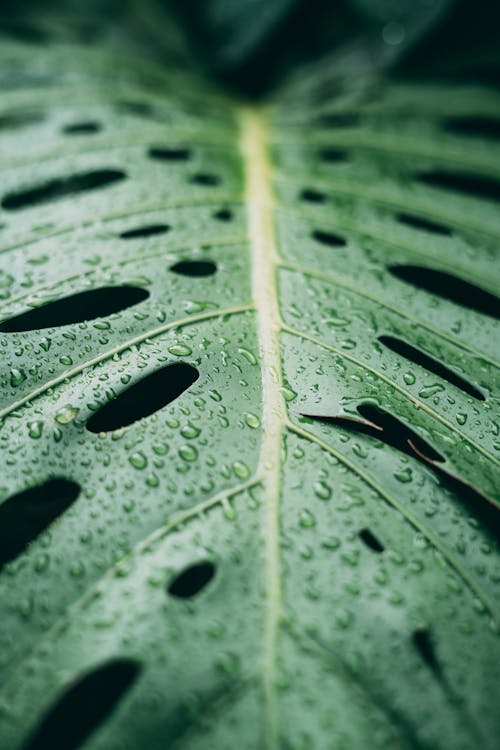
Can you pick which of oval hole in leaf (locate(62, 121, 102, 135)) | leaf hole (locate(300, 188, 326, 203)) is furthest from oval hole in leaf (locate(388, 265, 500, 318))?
oval hole in leaf (locate(62, 121, 102, 135))

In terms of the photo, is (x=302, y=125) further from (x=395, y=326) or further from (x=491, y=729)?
(x=491, y=729)

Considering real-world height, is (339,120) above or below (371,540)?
above

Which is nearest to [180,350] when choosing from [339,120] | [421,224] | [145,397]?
[145,397]

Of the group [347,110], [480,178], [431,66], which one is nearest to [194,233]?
[480,178]

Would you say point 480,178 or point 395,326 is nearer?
point 395,326

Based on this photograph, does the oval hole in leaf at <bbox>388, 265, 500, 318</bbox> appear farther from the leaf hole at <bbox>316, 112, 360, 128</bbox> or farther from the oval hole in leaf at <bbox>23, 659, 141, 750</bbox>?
the oval hole in leaf at <bbox>23, 659, 141, 750</bbox>

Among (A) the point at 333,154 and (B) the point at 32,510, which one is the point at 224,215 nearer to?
(A) the point at 333,154

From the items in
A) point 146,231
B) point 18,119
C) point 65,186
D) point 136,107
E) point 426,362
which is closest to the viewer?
point 426,362

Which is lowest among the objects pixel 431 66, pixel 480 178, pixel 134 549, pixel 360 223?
pixel 134 549
